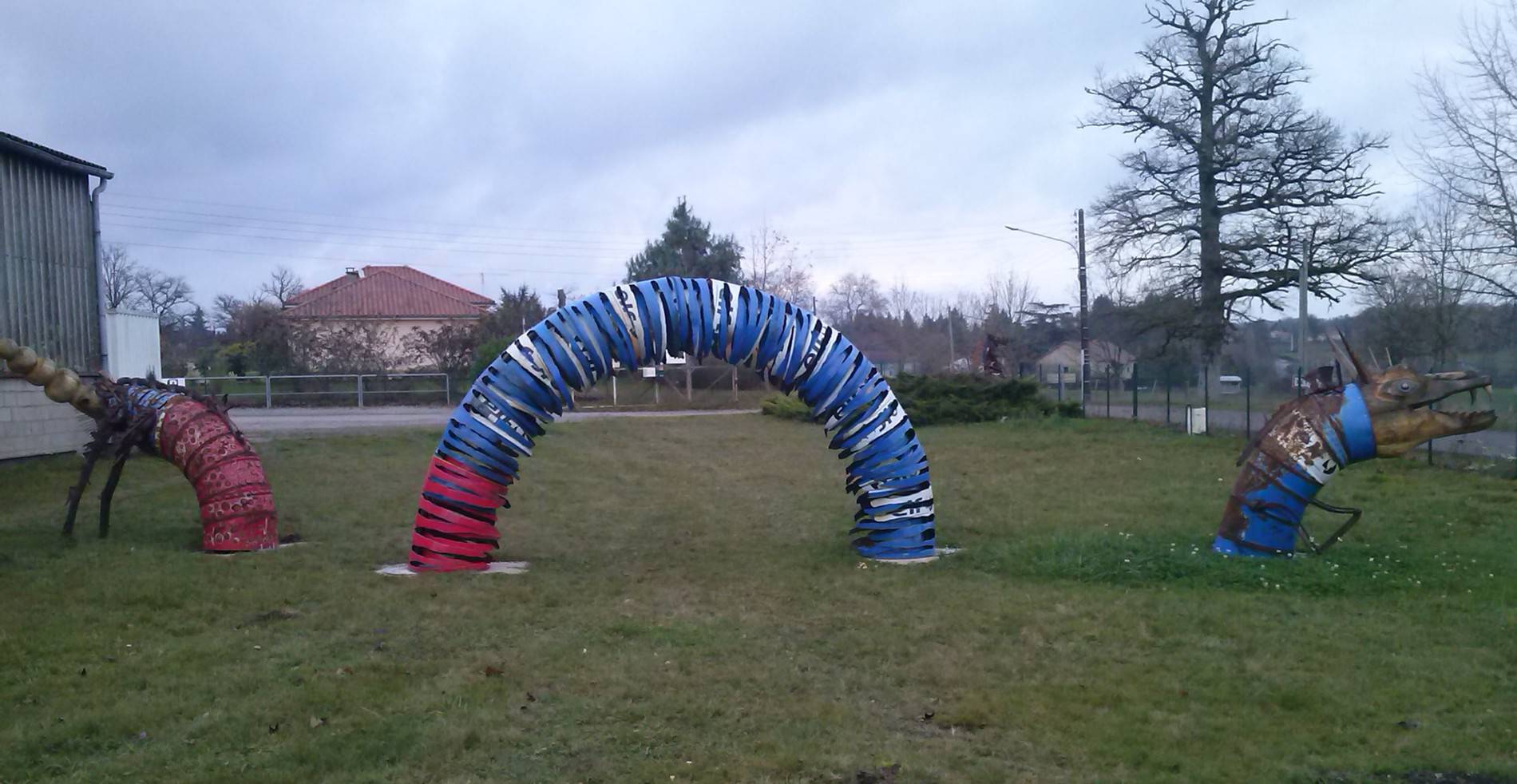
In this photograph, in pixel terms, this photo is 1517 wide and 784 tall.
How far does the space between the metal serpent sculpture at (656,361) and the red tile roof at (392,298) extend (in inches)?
1495

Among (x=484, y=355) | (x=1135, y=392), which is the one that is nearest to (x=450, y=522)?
(x=1135, y=392)

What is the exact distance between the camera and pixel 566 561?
Result: 10.3 metres

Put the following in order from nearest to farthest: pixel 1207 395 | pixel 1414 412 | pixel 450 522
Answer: pixel 1414 412 < pixel 450 522 < pixel 1207 395

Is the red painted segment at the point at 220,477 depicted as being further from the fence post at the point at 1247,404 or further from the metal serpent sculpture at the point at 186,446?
the fence post at the point at 1247,404

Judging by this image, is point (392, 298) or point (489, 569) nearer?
point (489, 569)

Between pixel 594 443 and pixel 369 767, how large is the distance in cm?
1807

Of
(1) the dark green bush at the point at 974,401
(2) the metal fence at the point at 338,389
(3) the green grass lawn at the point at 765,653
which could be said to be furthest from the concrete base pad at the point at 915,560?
(2) the metal fence at the point at 338,389

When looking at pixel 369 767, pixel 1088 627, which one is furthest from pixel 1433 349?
pixel 369 767

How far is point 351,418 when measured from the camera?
94.7 feet

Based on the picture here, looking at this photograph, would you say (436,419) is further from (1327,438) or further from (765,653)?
(1327,438)

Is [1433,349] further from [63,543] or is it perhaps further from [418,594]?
[63,543]

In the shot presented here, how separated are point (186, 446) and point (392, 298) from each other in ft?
137

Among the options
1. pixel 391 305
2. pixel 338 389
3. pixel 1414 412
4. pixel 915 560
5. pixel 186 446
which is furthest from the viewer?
pixel 391 305

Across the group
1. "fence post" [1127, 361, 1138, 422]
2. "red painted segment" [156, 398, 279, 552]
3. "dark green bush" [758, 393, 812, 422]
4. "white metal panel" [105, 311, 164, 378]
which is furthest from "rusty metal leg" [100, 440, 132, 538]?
"fence post" [1127, 361, 1138, 422]
